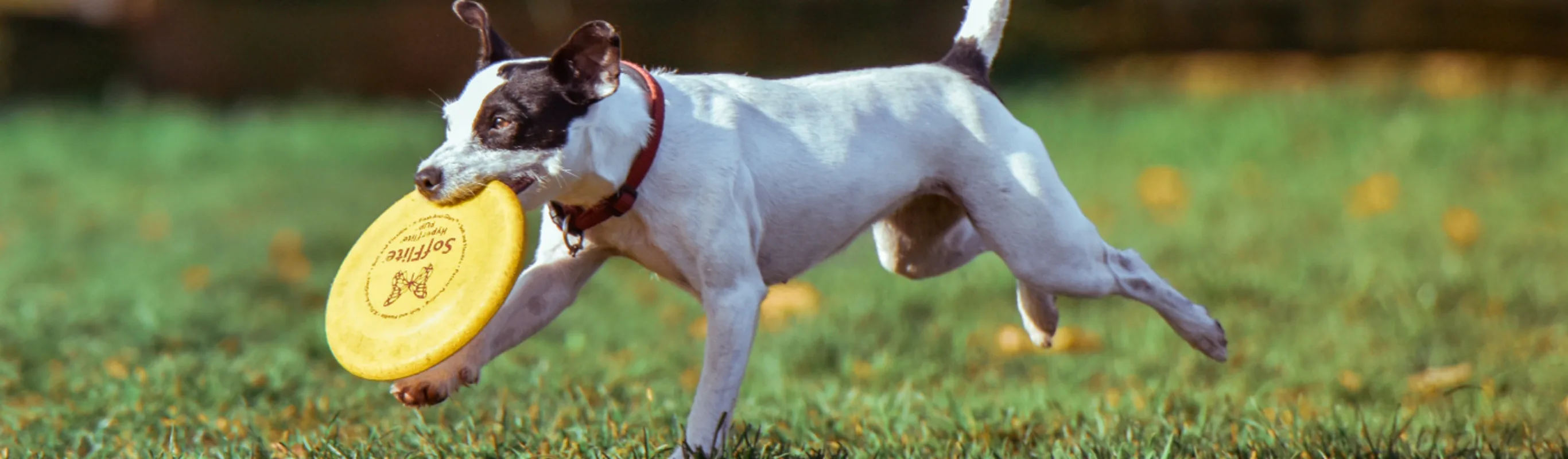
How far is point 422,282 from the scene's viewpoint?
3.05 meters

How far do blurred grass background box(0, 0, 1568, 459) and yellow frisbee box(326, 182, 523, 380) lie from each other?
1.09ft

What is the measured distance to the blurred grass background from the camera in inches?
155

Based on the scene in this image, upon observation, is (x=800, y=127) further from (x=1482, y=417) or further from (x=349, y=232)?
(x=349, y=232)

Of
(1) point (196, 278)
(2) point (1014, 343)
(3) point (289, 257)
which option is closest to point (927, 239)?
(2) point (1014, 343)

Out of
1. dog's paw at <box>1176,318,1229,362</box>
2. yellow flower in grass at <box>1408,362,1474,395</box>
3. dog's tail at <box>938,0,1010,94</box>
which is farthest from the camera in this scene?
yellow flower in grass at <box>1408,362,1474,395</box>

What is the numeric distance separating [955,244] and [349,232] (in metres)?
4.85

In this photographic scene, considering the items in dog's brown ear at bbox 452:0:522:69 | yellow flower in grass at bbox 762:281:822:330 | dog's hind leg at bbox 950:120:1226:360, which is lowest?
yellow flower in grass at bbox 762:281:822:330

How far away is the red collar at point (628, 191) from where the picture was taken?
292 centimetres

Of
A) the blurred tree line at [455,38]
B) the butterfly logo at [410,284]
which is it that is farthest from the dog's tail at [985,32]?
the blurred tree line at [455,38]

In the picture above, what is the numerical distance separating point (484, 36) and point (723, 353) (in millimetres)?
788

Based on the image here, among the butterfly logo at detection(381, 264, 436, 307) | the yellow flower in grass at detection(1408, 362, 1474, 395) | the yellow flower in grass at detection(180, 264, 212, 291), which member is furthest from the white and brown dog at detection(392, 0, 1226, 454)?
the yellow flower in grass at detection(180, 264, 212, 291)

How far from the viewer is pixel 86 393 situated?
425 centimetres

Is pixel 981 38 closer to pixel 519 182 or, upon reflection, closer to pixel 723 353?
pixel 723 353

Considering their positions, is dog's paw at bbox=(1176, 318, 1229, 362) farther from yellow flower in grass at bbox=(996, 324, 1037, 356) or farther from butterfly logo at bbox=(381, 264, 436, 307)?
butterfly logo at bbox=(381, 264, 436, 307)
